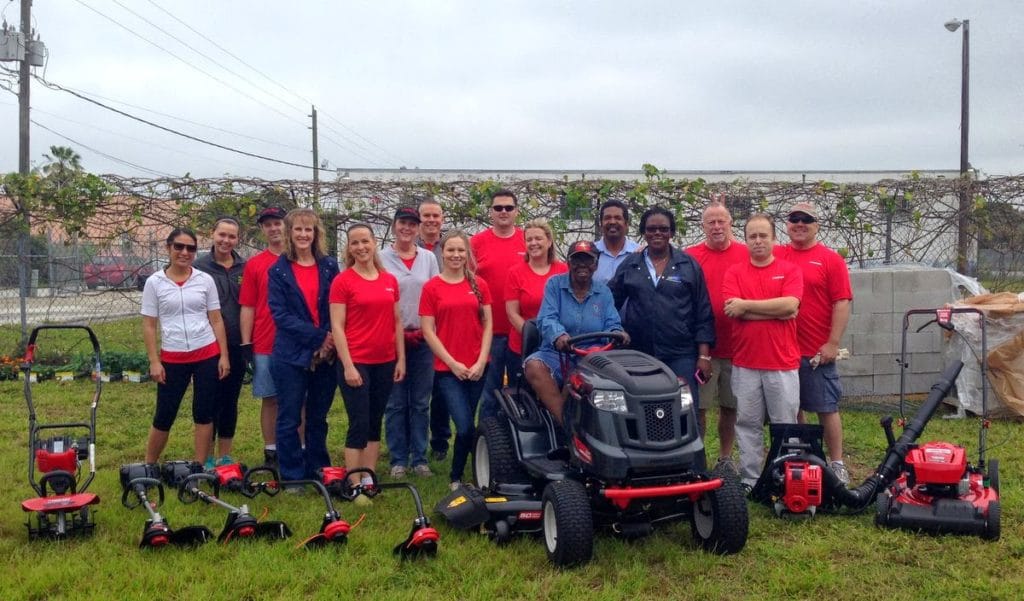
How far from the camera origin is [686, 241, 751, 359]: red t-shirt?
17.9ft

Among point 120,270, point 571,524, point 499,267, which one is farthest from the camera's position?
point 120,270

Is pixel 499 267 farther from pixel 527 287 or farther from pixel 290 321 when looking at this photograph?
pixel 290 321

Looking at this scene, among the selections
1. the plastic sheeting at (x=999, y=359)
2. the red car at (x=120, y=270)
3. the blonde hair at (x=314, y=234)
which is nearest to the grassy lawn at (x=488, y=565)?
the blonde hair at (x=314, y=234)

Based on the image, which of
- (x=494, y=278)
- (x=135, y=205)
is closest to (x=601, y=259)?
(x=494, y=278)

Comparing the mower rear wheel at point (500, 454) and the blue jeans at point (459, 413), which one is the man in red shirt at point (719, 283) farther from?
the blue jeans at point (459, 413)

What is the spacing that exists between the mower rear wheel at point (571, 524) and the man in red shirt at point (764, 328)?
1571 millimetres

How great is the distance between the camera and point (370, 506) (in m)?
5.03

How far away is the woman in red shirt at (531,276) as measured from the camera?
5.24 metres

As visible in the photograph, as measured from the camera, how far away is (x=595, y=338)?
471 centimetres

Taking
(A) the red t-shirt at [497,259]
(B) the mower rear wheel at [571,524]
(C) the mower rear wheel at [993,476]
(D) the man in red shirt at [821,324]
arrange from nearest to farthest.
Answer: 1. (B) the mower rear wheel at [571,524]
2. (C) the mower rear wheel at [993,476]
3. (D) the man in red shirt at [821,324]
4. (A) the red t-shirt at [497,259]

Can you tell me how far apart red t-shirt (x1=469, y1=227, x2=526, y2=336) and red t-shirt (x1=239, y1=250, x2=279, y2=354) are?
136cm

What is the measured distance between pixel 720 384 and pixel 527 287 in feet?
4.94

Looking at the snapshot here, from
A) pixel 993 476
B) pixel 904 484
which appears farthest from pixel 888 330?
pixel 904 484

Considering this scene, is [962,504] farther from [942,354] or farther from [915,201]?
[915,201]
